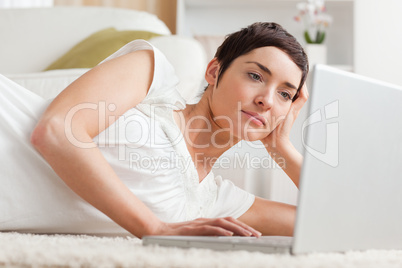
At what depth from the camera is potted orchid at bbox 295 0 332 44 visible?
311 cm

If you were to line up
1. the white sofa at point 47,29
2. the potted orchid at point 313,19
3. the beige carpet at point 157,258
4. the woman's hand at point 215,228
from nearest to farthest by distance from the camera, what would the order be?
the beige carpet at point 157,258 → the woman's hand at point 215,228 → the white sofa at point 47,29 → the potted orchid at point 313,19

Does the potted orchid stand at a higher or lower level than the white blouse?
higher

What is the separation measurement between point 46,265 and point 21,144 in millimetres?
517

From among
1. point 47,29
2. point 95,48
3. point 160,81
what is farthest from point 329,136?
point 47,29

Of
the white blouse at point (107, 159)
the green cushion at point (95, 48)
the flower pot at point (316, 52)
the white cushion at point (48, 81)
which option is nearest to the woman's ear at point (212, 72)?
the white blouse at point (107, 159)

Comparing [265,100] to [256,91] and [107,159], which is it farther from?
[107,159]

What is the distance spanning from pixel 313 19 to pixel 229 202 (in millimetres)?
2072

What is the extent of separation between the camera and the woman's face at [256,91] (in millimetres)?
1101

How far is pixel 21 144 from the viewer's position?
109 cm

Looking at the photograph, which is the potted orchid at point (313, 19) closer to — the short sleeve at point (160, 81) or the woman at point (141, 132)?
the woman at point (141, 132)

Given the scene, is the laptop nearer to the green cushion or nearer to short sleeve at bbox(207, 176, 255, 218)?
short sleeve at bbox(207, 176, 255, 218)

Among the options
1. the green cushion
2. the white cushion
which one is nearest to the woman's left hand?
the white cushion

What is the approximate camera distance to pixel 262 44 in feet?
3.83

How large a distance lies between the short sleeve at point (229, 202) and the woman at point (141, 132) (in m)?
0.06
